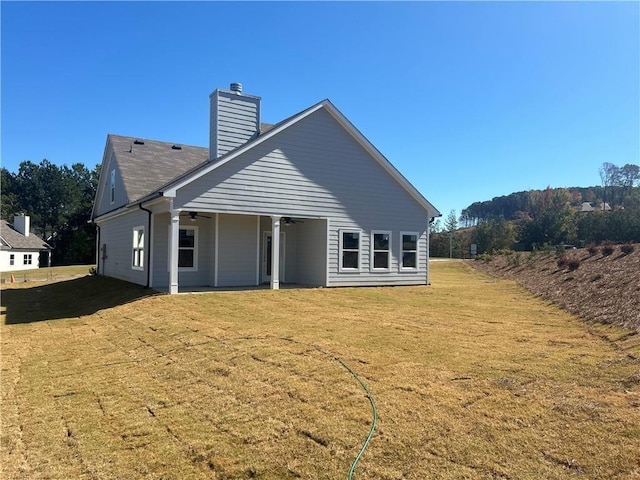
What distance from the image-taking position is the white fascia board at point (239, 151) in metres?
13.0

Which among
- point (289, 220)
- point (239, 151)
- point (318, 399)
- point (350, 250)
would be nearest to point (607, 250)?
point (350, 250)

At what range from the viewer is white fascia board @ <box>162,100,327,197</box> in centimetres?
1299

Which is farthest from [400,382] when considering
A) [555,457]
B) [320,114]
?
[320,114]

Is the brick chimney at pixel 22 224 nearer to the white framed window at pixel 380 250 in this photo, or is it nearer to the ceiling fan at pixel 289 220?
the ceiling fan at pixel 289 220

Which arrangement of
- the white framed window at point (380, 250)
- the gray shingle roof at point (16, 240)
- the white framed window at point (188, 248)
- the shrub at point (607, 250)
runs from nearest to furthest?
the white framed window at point (188, 248), the white framed window at point (380, 250), the shrub at point (607, 250), the gray shingle roof at point (16, 240)

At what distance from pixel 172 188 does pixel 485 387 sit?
10196 millimetres

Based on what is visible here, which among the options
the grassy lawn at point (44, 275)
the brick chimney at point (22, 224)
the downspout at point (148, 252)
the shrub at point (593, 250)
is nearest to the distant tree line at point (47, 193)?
the brick chimney at point (22, 224)

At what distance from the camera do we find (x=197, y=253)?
616 inches

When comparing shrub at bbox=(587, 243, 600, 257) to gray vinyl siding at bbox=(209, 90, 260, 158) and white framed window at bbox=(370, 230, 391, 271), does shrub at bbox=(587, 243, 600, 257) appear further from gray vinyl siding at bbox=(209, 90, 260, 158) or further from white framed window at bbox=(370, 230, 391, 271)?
gray vinyl siding at bbox=(209, 90, 260, 158)

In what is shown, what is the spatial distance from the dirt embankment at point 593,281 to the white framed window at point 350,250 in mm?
6124

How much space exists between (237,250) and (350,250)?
396 centimetres

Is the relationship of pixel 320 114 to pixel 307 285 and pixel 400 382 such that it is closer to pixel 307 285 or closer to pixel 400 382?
pixel 307 285

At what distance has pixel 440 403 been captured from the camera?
15.7 feet

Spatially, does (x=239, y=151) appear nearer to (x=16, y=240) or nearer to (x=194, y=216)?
(x=194, y=216)
